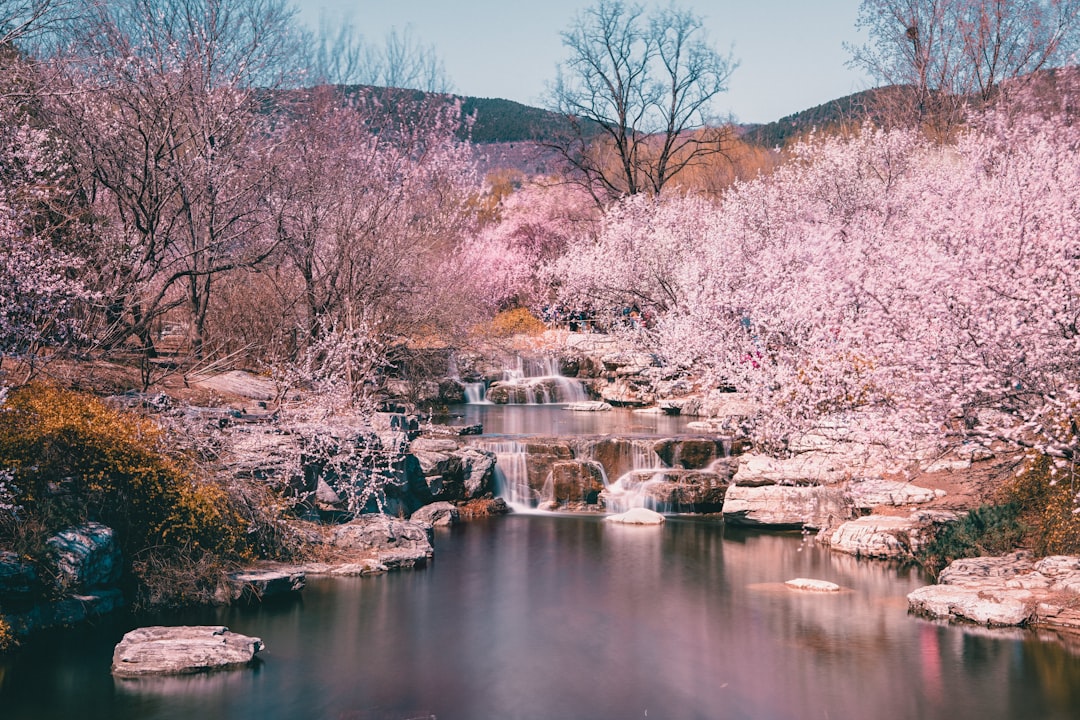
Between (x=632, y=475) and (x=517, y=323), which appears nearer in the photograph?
(x=632, y=475)

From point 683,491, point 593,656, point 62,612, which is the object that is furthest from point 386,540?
point 683,491

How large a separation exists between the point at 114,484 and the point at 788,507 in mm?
13324

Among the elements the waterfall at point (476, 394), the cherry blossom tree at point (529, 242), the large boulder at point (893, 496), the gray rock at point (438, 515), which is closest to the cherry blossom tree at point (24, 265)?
the gray rock at point (438, 515)

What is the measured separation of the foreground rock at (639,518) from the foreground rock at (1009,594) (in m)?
6.80

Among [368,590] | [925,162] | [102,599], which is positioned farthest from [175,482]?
[925,162]

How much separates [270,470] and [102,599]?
3.81 m

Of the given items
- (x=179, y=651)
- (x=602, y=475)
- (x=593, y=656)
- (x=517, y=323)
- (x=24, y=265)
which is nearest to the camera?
(x=179, y=651)

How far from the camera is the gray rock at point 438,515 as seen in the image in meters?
20.6

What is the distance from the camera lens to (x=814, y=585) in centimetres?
1636

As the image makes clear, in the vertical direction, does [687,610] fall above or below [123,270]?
below

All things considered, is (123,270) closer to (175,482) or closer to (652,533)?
(175,482)

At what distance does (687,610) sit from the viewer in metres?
15.4

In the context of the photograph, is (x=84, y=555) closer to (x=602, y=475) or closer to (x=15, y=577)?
(x=15, y=577)

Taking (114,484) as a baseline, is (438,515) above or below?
below
